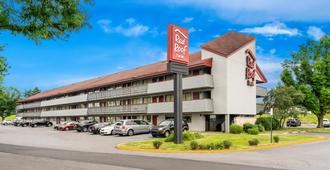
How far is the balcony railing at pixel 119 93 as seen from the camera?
4789 centimetres

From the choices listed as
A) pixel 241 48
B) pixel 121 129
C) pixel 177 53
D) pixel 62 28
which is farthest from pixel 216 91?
pixel 62 28

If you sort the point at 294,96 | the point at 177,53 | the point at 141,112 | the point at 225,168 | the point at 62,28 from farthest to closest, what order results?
the point at 141,112
the point at 294,96
the point at 177,53
the point at 225,168
the point at 62,28

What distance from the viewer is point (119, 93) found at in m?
52.9

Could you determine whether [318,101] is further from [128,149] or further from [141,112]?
[128,149]

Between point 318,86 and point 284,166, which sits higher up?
point 318,86

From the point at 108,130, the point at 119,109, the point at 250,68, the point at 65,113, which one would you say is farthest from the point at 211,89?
the point at 65,113

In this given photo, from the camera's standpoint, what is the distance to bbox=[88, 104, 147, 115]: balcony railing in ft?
157

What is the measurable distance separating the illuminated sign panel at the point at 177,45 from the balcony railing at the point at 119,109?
23715 millimetres

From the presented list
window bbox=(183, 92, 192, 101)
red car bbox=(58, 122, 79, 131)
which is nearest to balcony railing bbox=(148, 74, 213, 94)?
window bbox=(183, 92, 192, 101)

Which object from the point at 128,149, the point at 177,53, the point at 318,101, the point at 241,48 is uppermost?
the point at 241,48

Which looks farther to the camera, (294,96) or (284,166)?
(294,96)

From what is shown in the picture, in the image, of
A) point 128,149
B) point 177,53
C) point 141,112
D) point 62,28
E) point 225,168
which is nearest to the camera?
point 62,28

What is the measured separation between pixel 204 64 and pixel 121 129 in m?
11.7

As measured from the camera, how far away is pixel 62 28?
8.22m
